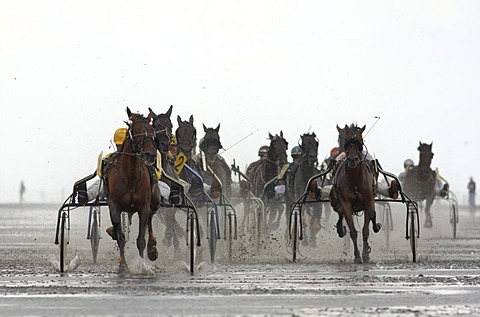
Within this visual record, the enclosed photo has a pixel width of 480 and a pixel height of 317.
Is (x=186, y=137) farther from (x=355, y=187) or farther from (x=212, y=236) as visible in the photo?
(x=355, y=187)

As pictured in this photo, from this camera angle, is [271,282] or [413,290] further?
[271,282]

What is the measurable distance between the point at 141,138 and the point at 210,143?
1032 cm

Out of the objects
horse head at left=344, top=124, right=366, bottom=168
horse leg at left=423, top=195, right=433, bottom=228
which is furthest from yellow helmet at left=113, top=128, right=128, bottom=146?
horse leg at left=423, top=195, right=433, bottom=228

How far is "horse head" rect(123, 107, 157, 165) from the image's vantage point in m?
20.1

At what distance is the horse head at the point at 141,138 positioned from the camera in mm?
20062

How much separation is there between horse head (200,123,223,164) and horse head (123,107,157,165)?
9.68m

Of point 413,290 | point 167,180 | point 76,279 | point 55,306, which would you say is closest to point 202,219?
point 167,180

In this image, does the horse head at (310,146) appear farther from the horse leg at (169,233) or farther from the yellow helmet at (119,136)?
the yellow helmet at (119,136)

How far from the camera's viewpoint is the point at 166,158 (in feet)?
80.2

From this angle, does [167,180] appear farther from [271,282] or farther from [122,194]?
[271,282]

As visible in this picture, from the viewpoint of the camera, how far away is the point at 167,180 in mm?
22016

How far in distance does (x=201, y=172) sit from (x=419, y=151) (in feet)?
47.4

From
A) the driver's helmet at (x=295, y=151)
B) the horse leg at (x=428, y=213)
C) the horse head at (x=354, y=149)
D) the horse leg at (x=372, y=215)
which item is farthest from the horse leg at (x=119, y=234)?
the horse leg at (x=428, y=213)

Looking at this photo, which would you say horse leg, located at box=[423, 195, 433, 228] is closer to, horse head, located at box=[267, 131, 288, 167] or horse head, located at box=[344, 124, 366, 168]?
horse head, located at box=[267, 131, 288, 167]
